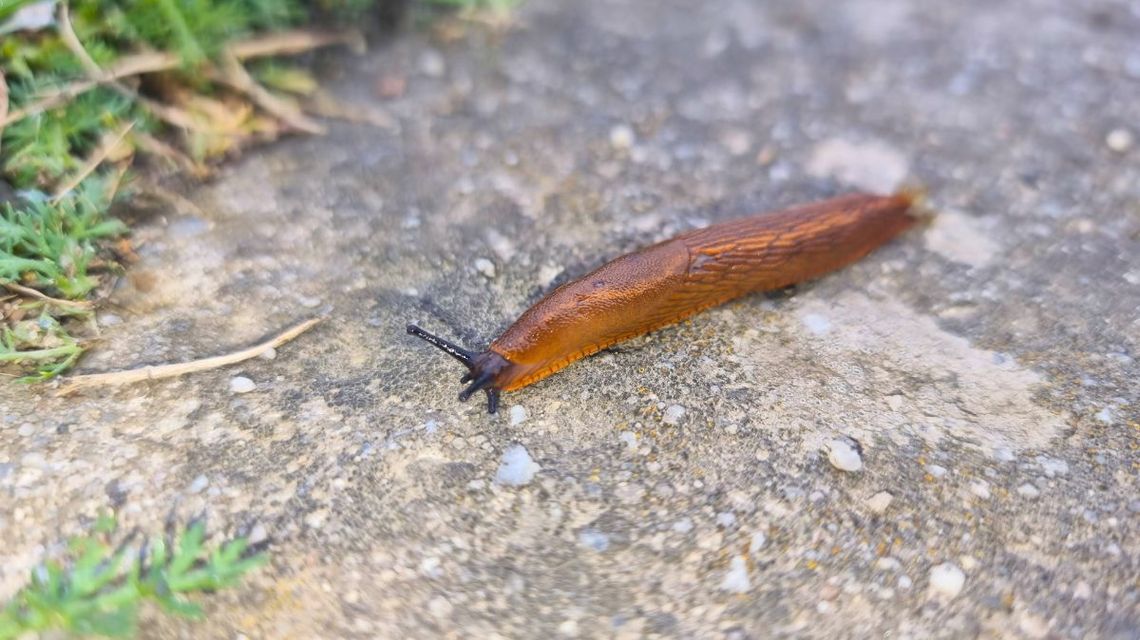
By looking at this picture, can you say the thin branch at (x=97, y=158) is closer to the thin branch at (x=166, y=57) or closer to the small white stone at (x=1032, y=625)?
the thin branch at (x=166, y=57)

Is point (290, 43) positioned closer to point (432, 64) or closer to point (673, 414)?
point (432, 64)

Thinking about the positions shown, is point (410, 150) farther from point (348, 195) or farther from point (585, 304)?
point (585, 304)

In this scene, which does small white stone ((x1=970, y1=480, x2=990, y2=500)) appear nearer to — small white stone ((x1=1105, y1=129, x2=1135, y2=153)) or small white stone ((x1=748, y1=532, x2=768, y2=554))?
small white stone ((x1=748, y1=532, x2=768, y2=554))

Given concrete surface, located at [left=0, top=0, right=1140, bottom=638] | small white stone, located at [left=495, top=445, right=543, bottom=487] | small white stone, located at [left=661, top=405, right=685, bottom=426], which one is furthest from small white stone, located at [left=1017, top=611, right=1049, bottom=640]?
small white stone, located at [left=495, top=445, right=543, bottom=487]

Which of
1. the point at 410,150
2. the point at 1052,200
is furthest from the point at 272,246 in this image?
the point at 1052,200

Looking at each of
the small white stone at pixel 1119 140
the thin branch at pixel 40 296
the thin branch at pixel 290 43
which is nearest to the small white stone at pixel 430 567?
the thin branch at pixel 40 296
